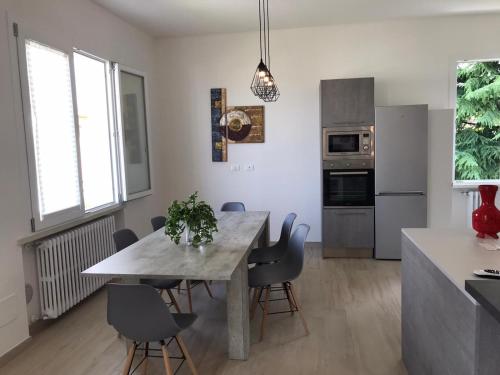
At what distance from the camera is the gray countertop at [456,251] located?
1.84 metres

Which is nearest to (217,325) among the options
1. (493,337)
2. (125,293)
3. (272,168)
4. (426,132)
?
(125,293)

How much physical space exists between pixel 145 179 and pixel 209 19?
214cm

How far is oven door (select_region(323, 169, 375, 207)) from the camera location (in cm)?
514

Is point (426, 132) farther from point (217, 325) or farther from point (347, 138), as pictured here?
point (217, 325)

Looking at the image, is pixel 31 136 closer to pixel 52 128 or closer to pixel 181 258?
pixel 52 128

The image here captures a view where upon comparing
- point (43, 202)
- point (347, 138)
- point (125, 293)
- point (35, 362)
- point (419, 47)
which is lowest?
point (35, 362)

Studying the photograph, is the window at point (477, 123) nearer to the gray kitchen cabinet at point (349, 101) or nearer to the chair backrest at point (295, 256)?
the gray kitchen cabinet at point (349, 101)

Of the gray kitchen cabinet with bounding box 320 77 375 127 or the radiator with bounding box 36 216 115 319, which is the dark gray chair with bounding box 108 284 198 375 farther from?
the gray kitchen cabinet with bounding box 320 77 375 127

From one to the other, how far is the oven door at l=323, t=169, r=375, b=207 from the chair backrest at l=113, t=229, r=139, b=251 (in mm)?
2612

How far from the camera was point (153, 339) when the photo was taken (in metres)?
2.29

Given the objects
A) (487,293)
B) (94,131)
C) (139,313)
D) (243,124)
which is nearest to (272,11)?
(243,124)

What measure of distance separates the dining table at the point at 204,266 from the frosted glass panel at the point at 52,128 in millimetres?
975

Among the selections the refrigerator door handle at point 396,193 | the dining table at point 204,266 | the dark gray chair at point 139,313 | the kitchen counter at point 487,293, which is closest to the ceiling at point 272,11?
the refrigerator door handle at point 396,193

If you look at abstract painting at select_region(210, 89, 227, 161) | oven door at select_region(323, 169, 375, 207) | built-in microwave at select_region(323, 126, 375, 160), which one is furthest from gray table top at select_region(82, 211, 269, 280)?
abstract painting at select_region(210, 89, 227, 161)
